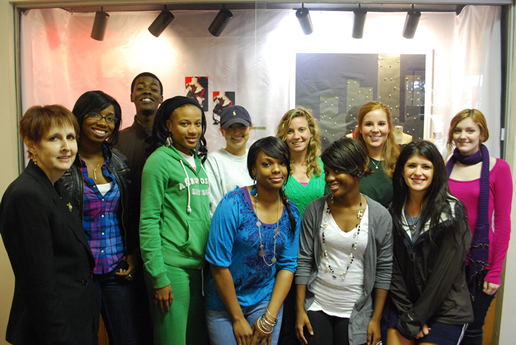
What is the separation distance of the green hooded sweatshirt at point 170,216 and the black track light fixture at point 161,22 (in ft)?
5.14

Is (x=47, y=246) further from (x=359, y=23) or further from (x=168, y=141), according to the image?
(x=359, y=23)

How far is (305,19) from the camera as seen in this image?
2.62m

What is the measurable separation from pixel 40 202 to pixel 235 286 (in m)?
0.94

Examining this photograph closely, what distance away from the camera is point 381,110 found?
1.96 meters

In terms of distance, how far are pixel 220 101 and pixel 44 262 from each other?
78.6 inches

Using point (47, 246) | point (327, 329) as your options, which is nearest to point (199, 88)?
point (47, 246)

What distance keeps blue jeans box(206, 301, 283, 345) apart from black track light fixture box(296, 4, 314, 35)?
87.0 inches

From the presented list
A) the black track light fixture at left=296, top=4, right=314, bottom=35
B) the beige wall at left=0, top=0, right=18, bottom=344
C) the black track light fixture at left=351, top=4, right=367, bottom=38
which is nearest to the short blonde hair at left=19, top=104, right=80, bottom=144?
the beige wall at left=0, top=0, right=18, bottom=344

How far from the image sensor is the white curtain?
2.59 meters

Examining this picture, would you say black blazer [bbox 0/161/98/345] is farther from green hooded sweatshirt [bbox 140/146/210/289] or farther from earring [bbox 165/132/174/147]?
earring [bbox 165/132/174/147]

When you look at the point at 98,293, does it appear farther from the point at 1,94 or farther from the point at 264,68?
the point at 264,68

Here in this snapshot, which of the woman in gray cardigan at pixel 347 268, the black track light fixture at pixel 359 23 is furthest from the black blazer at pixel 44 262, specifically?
the black track light fixture at pixel 359 23

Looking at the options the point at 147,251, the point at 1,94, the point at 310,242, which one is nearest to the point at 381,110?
the point at 310,242

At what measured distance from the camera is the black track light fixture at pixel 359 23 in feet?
8.63
